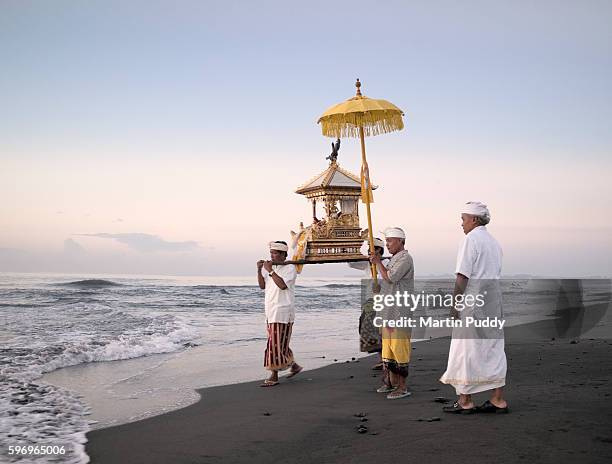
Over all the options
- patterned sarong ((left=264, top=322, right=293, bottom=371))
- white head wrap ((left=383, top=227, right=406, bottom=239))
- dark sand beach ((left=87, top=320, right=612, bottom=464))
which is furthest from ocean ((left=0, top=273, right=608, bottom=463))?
white head wrap ((left=383, top=227, right=406, bottom=239))

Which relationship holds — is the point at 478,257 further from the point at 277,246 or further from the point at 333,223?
the point at 333,223

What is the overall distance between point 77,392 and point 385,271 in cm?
425

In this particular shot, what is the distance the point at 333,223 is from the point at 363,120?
248 inches

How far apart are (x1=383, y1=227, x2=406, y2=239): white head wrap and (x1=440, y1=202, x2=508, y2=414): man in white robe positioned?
1189 mm

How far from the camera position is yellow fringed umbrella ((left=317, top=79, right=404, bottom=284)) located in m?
7.45

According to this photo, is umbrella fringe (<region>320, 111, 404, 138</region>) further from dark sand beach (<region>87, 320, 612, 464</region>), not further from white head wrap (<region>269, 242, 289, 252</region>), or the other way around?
dark sand beach (<region>87, 320, 612, 464</region>)

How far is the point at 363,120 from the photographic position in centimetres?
783

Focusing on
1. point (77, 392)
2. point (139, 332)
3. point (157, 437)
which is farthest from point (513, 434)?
point (139, 332)

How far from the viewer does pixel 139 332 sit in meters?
14.0

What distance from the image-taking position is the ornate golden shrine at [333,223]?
13.8 meters

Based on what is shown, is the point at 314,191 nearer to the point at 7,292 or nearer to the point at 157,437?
the point at 157,437

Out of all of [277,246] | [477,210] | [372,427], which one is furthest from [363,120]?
[372,427]

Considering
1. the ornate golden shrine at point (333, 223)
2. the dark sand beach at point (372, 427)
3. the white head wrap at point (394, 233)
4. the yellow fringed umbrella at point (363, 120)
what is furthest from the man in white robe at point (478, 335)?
the ornate golden shrine at point (333, 223)

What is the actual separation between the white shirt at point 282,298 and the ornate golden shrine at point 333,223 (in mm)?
5949
